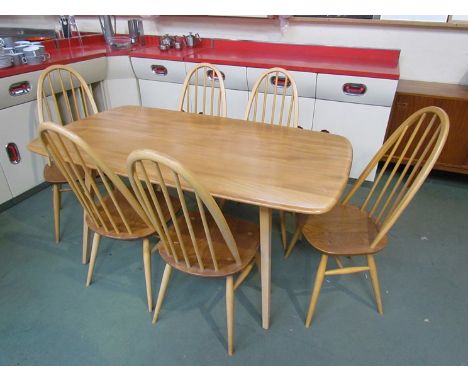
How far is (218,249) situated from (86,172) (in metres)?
0.57

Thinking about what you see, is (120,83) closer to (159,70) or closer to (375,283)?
(159,70)

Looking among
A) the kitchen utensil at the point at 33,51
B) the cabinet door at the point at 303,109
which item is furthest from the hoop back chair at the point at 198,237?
the kitchen utensil at the point at 33,51

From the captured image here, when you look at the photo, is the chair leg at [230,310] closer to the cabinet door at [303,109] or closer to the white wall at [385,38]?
the cabinet door at [303,109]

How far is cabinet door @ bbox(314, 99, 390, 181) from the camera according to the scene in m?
2.16

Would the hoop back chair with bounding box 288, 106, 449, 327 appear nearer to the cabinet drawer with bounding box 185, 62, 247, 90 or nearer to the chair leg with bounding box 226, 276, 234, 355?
the chair leg with bounding box 226, 276, 234, 355

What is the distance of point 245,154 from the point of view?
134 centimetres

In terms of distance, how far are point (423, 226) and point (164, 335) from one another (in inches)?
64.2

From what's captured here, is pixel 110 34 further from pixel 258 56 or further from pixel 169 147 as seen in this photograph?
pixel 169 147

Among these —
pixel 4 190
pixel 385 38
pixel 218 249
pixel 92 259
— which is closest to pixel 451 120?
pixel 385 38

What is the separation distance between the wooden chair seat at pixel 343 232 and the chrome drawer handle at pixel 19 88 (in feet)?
6.08

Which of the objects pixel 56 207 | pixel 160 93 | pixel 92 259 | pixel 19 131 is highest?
pixel 160 93

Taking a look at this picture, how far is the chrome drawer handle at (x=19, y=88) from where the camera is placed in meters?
1.99
